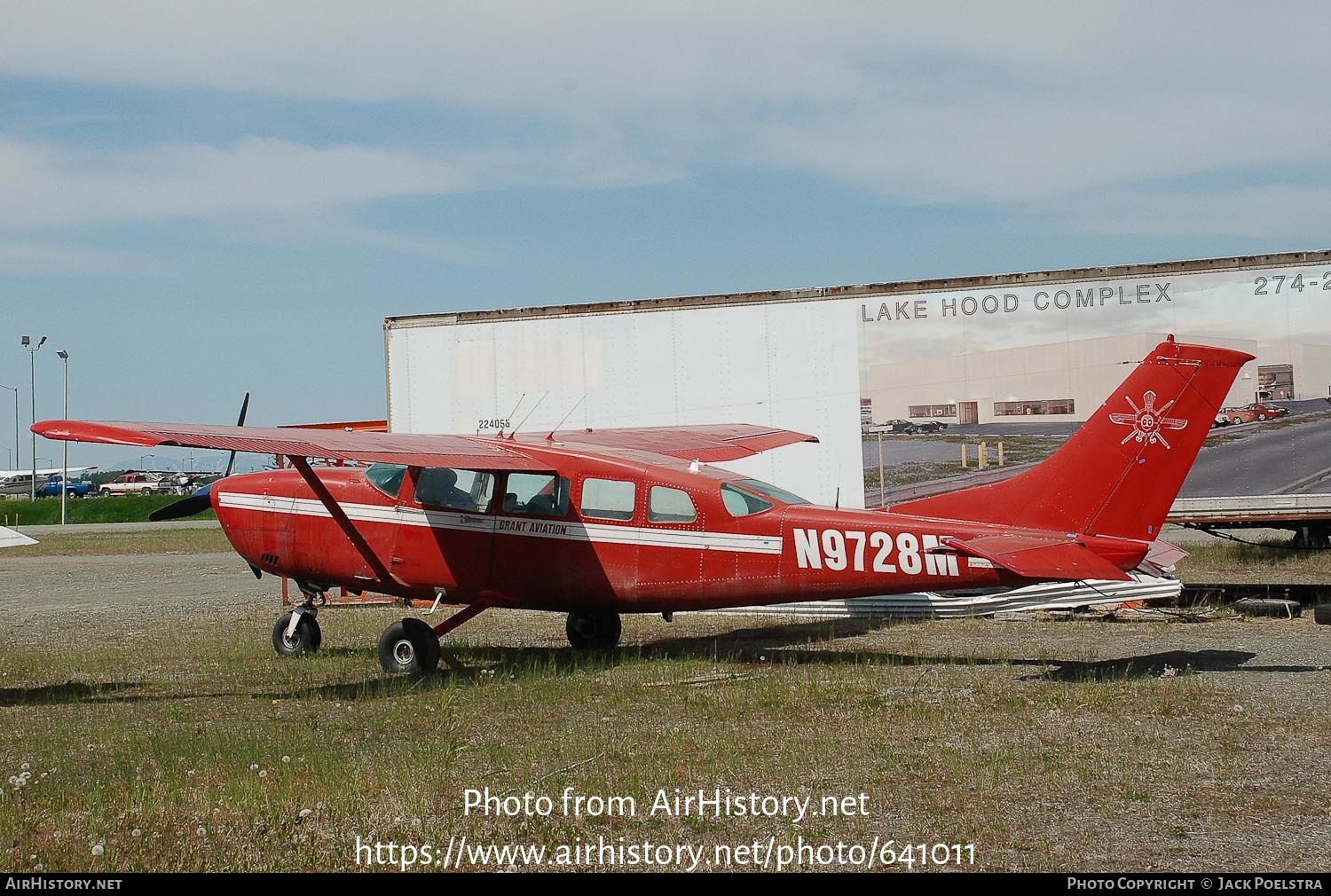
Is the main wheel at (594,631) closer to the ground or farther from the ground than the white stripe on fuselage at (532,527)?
closer to the ground

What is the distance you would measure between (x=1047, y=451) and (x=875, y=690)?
7.91 meters

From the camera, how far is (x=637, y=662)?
11.7 m

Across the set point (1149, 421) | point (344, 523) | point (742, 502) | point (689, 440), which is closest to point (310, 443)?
point (344, 523)

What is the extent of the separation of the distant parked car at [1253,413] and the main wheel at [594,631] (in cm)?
844

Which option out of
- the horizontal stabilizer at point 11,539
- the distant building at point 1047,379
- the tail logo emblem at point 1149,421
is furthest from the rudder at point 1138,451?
the horizontal stabilizer at point 11,539

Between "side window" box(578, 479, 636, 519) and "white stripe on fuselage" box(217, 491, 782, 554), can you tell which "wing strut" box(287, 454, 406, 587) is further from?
"side window" box(578, 479, 636, 519)

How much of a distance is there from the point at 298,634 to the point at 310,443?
327 centimetres

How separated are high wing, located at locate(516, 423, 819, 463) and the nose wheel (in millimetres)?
2850

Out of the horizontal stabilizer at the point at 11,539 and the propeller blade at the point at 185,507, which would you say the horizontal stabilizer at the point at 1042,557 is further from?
the horizontal stabilizer at the point at 11,539

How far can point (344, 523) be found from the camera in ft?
38.2

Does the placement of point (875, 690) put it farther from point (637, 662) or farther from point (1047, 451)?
point (1047, 451)

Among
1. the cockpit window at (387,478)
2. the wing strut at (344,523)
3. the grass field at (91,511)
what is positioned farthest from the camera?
the grass field at (91,511)

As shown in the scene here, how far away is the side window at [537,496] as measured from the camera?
1182cm

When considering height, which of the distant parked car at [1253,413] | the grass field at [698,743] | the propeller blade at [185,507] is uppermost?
the distant parked car at [1253,413]
